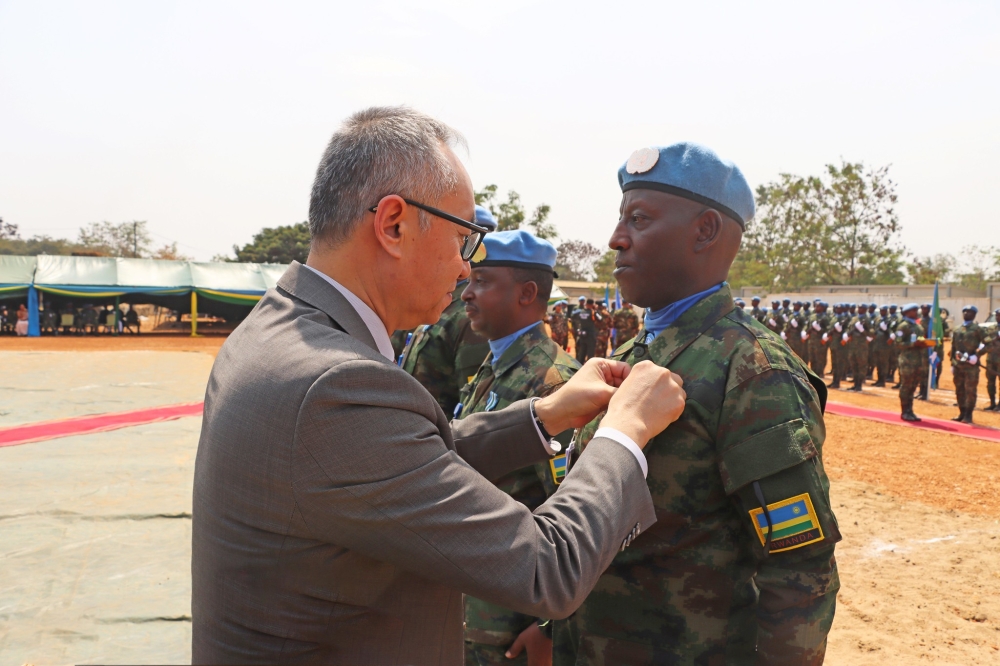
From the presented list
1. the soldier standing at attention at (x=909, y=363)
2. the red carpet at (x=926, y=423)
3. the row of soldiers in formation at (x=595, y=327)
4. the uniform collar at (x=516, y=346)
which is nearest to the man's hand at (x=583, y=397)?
the uniform collar at (x=516, y=346)

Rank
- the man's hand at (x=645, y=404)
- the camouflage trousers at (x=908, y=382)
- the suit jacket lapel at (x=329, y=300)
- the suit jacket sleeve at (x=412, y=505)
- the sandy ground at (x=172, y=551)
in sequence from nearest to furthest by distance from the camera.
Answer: the suit jacket sleeve at (x=412, y=505)
the suit jacket lapel at (x=329, y=300)
the man's hand at (x=645, y=404)
the sandy ground at (x=172, y=551)
the camouflage trousers at (x=908, y=382)

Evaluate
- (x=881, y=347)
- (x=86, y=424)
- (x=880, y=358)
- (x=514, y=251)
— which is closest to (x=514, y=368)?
(x=514, y=251)

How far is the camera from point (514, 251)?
3.74 m

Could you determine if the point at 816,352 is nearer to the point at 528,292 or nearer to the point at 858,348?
the point at 858,348

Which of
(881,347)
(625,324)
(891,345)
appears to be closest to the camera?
(891,345)

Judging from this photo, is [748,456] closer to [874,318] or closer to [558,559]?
[558,559]

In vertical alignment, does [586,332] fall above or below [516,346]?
below

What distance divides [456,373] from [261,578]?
4.13m

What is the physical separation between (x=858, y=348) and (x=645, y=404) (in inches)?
724

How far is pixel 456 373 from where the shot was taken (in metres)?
5.37

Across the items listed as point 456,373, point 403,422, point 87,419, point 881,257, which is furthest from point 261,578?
point 881,257

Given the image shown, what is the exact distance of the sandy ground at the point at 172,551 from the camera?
3793mm

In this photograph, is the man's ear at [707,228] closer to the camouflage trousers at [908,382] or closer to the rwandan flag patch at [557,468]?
the rwandan flag patch at [557,468]

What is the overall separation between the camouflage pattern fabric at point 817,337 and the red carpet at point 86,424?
53.4 feet
